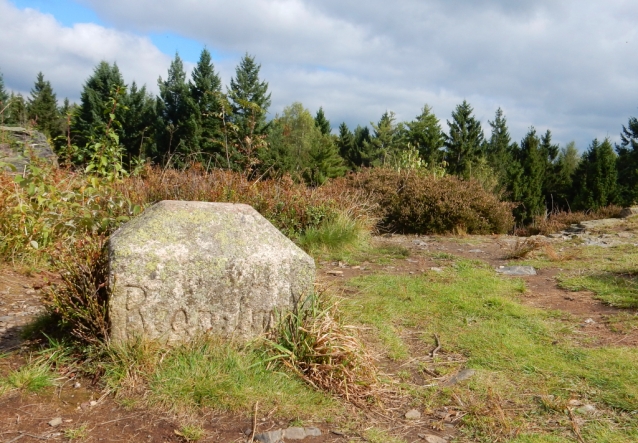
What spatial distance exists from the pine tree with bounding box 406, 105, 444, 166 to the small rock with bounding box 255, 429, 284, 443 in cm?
3186

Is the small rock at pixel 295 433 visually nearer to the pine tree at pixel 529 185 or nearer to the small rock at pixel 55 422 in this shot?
the small rock at pixel 55 422

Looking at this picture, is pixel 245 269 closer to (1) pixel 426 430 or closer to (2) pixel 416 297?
(1) pixel 426 430

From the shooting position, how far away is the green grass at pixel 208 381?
109 inches

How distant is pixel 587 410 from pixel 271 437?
5.92 ft

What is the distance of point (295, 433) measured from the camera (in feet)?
8.54

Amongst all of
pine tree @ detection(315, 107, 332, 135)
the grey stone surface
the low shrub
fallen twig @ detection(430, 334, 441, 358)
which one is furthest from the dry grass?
pine tree @ detection(315, 107, 332, 135)

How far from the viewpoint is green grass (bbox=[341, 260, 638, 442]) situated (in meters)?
2.79

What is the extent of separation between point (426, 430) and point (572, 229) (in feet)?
32.5

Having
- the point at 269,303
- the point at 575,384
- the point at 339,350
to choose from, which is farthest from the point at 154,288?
the point at 575,384

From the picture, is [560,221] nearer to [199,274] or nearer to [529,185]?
[199,274]

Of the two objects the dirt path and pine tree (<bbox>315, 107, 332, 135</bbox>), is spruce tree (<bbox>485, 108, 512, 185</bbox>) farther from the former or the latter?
the dirt path

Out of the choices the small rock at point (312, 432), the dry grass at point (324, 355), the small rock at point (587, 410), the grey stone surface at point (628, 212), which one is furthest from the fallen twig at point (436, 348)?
the grey stone surface at point (628, 212)

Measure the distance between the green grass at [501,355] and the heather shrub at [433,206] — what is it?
4.45 metres

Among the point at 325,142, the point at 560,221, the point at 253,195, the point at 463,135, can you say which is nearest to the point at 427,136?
the point at 463,135
